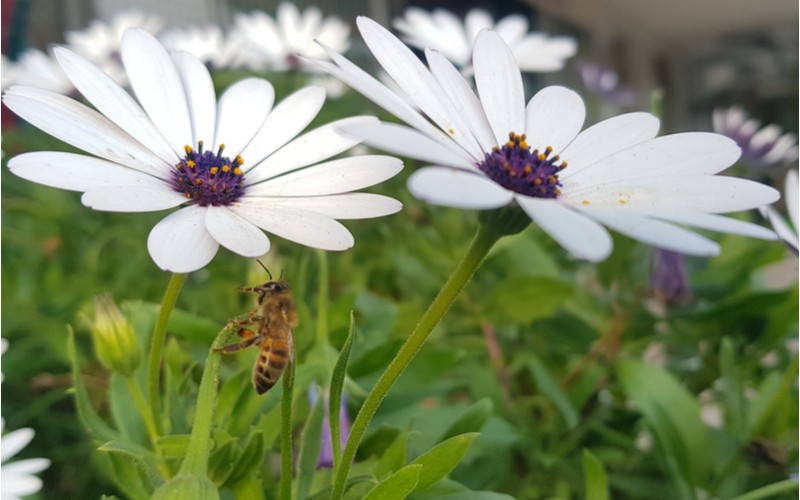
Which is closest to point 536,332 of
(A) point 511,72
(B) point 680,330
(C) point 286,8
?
(B) point 680,330

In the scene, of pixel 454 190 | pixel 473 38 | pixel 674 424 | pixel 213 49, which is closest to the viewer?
pixel 454 190

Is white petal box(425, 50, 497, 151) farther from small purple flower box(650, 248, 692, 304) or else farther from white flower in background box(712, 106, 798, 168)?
white flower in background box(712, 106, 798, 168)

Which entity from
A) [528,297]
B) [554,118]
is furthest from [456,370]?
[554,118]

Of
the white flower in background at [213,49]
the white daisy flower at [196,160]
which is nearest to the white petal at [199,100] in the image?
the white daisy flower at [196,160]

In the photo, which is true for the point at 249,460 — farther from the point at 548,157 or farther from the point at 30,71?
the point at 30,71

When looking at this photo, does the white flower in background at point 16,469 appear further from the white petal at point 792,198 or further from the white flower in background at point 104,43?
the white flower in background at point 104,43

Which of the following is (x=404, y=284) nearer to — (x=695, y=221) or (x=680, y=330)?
(x=680, y=330)
